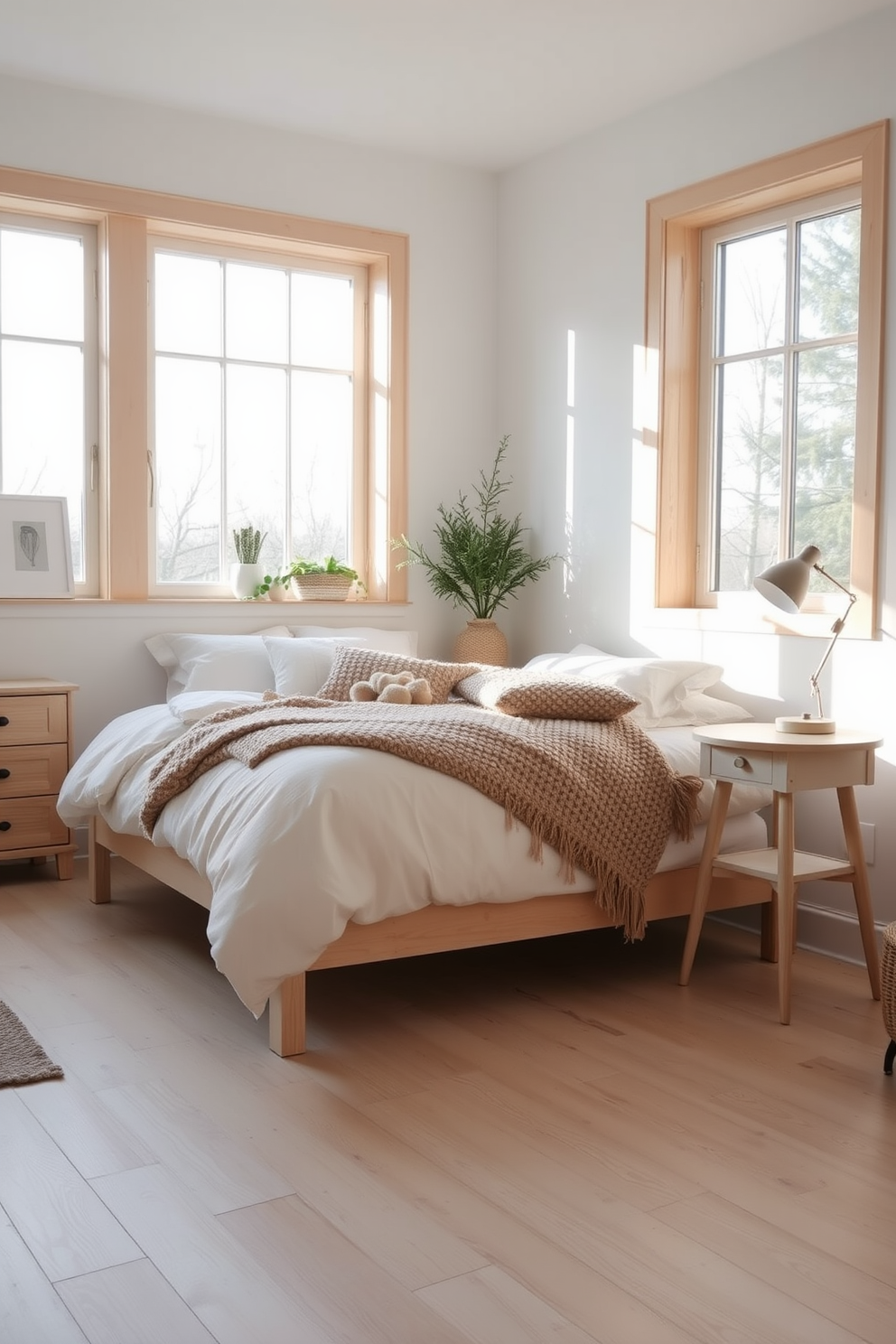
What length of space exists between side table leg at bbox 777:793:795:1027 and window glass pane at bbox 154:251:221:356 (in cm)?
304

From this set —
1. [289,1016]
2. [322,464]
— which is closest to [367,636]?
[322,464]

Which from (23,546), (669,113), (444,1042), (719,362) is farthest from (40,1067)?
(669,113)

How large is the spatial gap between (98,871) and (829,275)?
2993mm

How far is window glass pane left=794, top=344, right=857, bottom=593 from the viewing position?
3797 mm

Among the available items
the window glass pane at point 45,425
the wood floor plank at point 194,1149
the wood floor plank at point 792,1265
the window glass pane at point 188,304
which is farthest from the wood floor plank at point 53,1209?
the window glass pane at point 188,304

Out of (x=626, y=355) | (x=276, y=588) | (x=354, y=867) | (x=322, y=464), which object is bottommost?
(x=354, y=867)

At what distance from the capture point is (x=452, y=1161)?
2184 millimetres

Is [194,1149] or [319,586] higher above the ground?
[319,586]

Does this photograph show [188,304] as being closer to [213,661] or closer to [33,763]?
[213,661]

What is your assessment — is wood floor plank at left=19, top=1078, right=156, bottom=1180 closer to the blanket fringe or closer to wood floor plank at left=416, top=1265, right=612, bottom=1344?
wood floor plank at left=416, top=1265, right=612, bottom=1344

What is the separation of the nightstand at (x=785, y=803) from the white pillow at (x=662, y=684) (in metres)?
0.49

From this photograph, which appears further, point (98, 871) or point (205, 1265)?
point (98, 871)

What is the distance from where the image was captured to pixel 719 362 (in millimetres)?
4301

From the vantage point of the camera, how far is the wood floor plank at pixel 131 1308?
1.63 meters
